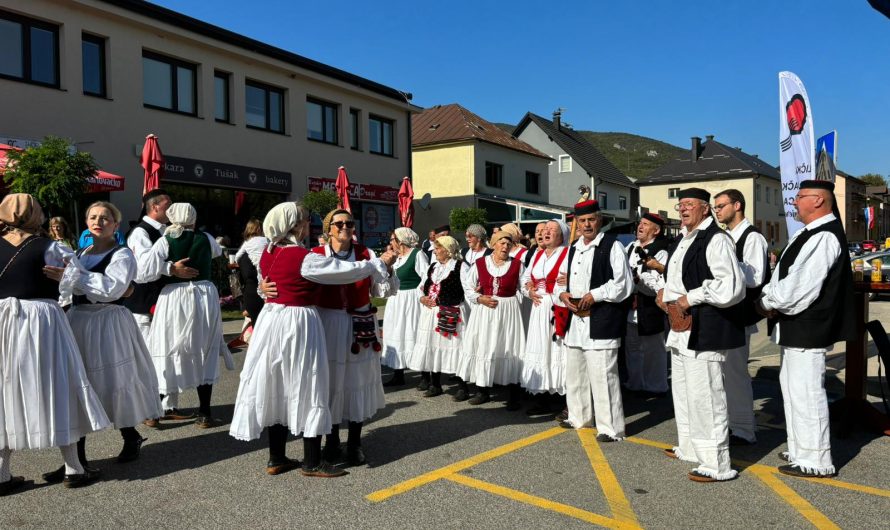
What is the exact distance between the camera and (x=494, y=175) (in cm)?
3225

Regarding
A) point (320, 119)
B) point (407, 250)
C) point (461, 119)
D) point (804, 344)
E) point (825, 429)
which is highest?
point (461, 119)

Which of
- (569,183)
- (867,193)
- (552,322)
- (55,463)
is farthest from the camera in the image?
(867,193)

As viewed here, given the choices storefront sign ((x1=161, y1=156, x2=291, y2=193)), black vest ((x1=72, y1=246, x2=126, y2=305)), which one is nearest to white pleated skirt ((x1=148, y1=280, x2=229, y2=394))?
black vest ((x1=72, y1=246, x2=126, y2=305))

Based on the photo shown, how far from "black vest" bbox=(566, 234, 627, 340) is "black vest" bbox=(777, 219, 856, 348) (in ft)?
4.15

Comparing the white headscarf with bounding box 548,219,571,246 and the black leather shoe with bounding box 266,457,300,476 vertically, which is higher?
the white headscarf with bounding box 548,219,571,246

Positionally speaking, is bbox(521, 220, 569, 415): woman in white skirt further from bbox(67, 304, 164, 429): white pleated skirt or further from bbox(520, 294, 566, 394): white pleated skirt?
bbox(67, 304, 164, 429): white pleated skirt

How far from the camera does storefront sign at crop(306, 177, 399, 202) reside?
21.2 m

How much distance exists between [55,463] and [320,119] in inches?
736

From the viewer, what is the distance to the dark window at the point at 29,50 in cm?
1360

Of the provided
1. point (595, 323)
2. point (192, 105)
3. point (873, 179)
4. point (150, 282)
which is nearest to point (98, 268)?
point (150, 282)

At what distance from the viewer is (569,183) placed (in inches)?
1657

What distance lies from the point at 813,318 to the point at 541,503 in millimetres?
2343

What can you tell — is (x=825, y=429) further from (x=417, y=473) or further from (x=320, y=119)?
(x=320, y=119)

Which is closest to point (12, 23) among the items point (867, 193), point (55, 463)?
point (55, 463)
